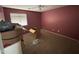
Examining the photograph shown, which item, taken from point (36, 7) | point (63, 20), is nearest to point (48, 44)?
point (63, 20)

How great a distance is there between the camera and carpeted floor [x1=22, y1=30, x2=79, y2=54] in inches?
41.9

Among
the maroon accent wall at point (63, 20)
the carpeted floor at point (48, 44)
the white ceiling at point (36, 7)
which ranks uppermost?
the white ceiling at point (36, 7)

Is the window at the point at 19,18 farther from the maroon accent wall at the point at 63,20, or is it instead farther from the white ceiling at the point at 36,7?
the maroon accent wall at the point at 63,20

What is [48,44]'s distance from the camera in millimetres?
1105

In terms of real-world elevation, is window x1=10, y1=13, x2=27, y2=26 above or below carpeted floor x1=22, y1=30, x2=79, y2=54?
above

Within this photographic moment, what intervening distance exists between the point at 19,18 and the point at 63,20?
0.53 meters

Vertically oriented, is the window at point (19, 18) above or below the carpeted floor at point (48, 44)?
above

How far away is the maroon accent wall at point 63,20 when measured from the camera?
3.26 ft

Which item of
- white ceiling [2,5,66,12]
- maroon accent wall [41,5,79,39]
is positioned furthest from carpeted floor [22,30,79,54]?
white ceiling [2,5,66,12]

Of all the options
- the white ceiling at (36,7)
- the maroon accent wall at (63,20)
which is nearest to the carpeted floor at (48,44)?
the maroon accent wall at (63,20)

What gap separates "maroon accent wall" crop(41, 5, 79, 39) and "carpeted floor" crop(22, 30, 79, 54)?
8 cm

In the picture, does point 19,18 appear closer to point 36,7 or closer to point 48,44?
point 36,7

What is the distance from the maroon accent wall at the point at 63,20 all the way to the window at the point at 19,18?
0.23 metres

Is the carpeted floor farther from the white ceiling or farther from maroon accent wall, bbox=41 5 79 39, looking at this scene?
the white ceiling
